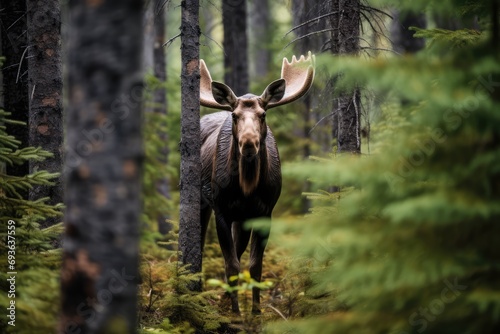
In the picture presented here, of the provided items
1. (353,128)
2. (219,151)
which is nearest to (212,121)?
(219,151)

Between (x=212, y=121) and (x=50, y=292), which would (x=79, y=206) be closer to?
(x=50, y=292)

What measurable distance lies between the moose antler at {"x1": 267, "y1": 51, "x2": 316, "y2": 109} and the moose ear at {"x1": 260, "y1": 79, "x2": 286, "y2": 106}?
0.07m

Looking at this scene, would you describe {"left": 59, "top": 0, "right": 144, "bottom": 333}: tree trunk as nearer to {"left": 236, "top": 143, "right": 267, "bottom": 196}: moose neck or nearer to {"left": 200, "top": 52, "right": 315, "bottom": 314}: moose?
{"left": 200, "top": 52, "right": 315, "bottom": 314}: moose

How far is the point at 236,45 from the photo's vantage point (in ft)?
50.1

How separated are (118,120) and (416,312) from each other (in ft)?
8.01

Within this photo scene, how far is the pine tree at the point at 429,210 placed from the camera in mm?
3447

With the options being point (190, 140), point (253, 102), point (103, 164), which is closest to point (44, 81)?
point (190, 140)

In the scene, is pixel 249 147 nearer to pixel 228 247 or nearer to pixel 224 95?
pixel 224 95

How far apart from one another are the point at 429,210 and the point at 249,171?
452 centimetres

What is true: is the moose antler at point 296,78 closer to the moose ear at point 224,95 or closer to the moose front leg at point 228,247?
the moose ear at point 224,95

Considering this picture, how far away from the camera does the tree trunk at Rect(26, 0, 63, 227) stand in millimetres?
7414

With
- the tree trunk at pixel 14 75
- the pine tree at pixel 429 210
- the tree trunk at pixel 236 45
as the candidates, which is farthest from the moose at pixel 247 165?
the tree trunk at pixel 236 45

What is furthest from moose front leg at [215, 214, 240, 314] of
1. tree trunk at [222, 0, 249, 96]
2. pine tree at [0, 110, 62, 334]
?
tree trunk at [222, 0, 249, 96]

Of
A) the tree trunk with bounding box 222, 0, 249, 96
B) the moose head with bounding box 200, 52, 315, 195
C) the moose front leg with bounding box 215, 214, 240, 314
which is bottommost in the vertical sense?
the moose front leg with bounding box 215, 214, 240, 314
